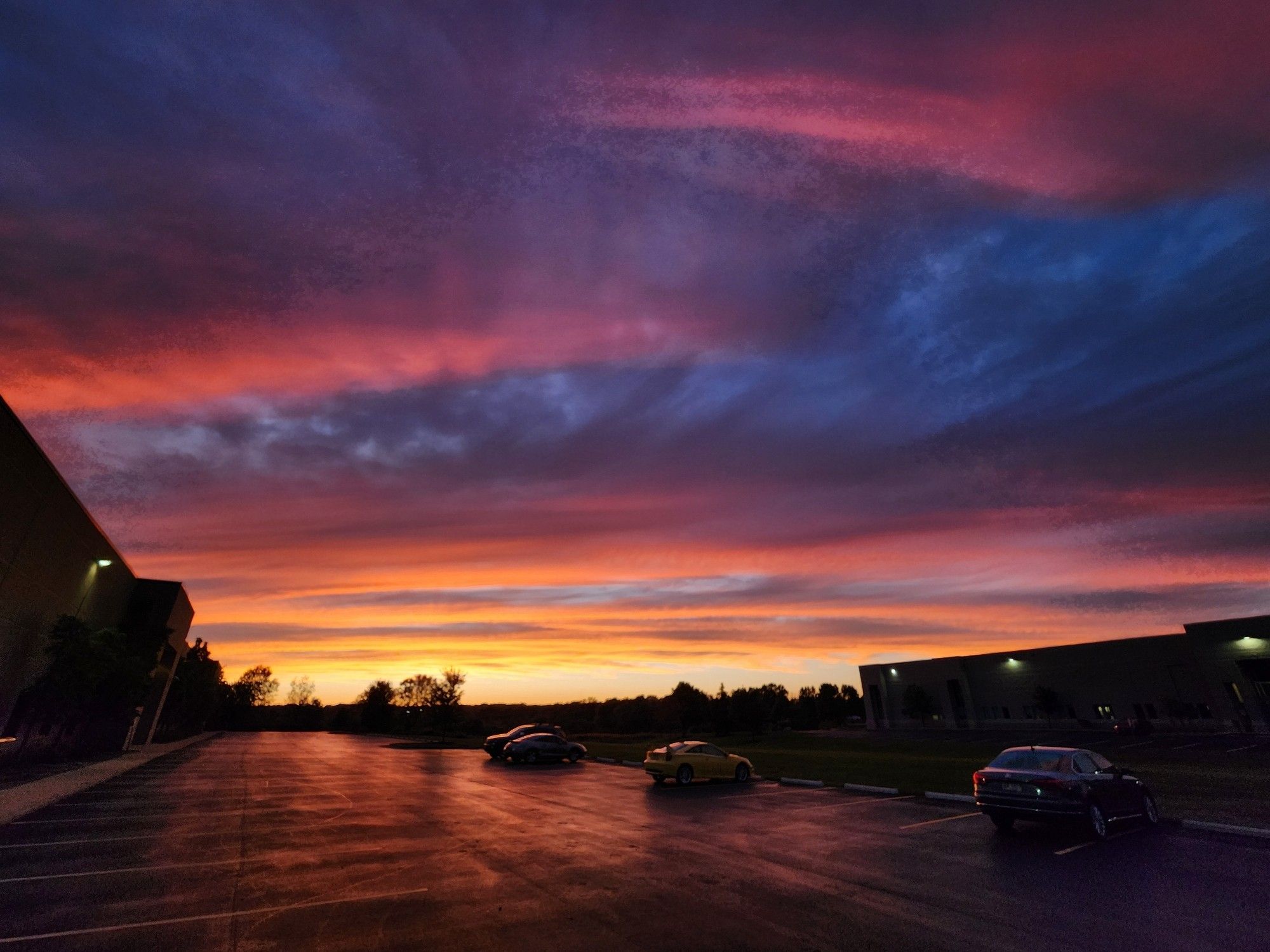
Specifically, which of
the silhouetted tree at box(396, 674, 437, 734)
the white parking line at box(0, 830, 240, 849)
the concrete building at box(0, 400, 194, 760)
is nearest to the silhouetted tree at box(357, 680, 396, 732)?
the silhouetted tree at box(396, 674, 437, 734)

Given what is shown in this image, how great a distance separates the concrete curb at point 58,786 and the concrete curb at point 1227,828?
25.7 metres

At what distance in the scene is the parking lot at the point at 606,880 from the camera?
6.63 metres

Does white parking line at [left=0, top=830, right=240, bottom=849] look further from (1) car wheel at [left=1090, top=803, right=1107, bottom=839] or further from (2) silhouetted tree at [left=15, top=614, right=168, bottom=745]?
(2) silhouetted tree at [left=15, top=614, right=168, bottom=745]

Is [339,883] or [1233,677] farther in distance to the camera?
[1233,677]

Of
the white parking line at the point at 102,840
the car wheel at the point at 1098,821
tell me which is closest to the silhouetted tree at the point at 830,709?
the car wheel at the point at 1098,821

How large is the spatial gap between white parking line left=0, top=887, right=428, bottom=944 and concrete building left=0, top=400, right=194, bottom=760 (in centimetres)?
1945

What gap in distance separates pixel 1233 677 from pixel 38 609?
71054 millimetres

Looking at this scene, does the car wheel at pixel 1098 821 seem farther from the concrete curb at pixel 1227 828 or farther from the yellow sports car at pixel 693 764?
the yellow sports car at pixel 693 764

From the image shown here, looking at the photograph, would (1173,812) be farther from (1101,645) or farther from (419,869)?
(1101,645)

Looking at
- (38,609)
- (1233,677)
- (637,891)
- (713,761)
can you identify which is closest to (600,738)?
(713,761)

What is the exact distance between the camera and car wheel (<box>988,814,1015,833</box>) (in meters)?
11.8

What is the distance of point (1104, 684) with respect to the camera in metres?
50.8

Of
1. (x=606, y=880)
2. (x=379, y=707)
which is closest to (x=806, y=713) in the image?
(x=379, y=707)

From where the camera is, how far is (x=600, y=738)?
194 feet
